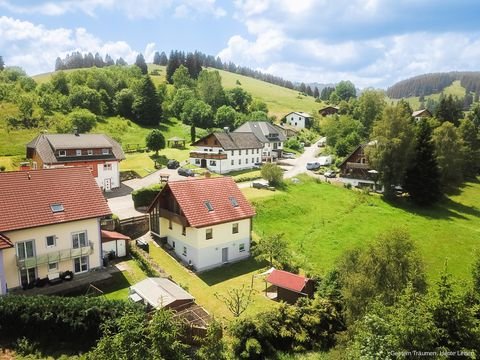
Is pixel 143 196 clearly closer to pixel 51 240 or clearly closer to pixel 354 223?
pixel 51 240

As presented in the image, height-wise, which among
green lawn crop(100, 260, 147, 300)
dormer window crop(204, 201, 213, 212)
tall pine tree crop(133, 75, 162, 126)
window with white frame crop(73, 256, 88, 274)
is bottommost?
green lawn crop(100, 260, 147, 300)

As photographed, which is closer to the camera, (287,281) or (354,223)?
(287,281)

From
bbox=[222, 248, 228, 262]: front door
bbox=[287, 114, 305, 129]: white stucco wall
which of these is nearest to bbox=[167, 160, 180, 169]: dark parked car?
bbox=[222, 248, 228, 262]: front door

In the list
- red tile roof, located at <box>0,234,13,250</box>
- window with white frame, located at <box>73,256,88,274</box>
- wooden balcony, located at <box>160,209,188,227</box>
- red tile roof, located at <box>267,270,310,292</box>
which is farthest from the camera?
wooden balcony, located at <box>160,209,188,227</box>

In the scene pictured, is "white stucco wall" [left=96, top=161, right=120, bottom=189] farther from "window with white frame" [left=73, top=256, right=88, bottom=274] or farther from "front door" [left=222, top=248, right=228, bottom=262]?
"front door" [left=222, top=248, right=228, bottom=262]

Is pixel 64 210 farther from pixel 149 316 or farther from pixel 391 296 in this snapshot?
pixel 391 296

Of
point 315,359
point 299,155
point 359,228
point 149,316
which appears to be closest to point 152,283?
point 149,316

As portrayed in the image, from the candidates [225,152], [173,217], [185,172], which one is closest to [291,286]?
[173,217]
